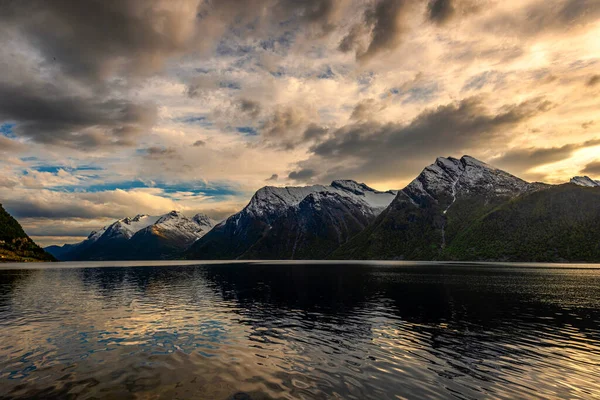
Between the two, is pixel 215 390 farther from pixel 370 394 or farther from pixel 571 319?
pixel 571 319

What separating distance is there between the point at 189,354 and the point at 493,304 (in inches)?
2458

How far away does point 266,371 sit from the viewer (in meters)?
27.0

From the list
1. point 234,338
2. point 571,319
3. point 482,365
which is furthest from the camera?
point 571,319

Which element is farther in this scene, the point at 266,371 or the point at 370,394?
the point at 266,371

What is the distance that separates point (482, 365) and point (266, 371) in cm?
1963

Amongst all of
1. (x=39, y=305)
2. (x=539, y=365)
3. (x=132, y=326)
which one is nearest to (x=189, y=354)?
(x=132, y=326)

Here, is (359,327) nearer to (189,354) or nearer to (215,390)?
(189,354)

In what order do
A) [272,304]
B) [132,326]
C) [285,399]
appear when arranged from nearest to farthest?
1. [285,399]
2. [132,326]
3. [272,304]

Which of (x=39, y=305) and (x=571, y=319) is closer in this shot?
(x=571, y=319)

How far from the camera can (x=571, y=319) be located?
52312mm

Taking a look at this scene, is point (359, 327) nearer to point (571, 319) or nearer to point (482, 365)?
point (482, 365)

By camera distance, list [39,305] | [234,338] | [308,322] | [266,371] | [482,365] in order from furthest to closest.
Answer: [39,305]
[308,322]
[234,338]
[482,365]
[266,371]

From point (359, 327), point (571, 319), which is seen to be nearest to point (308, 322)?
point (359, 327)

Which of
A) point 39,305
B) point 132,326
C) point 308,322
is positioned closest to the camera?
point 132,326
